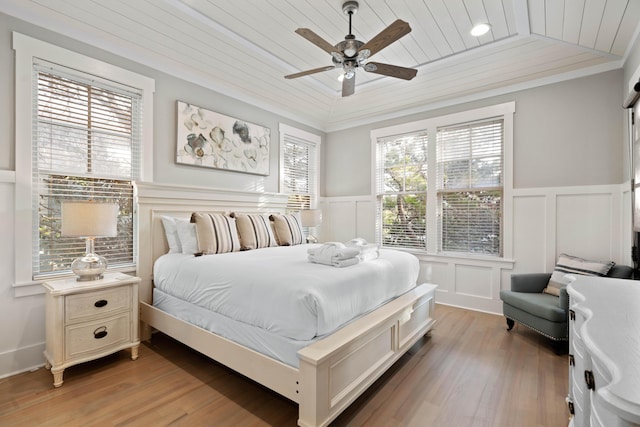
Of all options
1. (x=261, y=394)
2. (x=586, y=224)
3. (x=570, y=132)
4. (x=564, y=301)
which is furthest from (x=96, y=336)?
(x=570, y=132)

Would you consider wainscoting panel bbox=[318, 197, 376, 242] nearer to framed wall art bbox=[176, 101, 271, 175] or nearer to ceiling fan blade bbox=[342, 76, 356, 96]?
framed wall art bbox=[176, 101, 271, 175]

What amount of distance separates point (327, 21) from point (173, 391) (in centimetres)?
339

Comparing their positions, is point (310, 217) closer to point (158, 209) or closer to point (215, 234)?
point (215, 234)

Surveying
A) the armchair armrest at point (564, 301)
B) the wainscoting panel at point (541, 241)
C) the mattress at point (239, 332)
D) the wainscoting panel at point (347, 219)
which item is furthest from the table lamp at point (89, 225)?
the armchair armrest at point (564, 301)

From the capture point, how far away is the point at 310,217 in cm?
450

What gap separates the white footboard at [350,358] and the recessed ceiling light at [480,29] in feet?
8.78

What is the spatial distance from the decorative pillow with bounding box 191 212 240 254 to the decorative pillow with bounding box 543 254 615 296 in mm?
3307

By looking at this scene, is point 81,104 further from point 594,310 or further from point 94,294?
point 594,310

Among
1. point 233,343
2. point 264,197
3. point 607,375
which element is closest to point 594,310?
point 607,375

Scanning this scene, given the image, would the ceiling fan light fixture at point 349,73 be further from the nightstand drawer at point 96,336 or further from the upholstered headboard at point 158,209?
the nightstand drawer at point 96,336

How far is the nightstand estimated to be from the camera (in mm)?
2203

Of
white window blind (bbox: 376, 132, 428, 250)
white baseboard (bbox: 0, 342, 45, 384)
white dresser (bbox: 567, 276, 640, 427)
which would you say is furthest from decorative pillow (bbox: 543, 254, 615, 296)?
white baseboard (bbox: 0, 342, 45, 384)

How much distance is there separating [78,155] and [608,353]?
3.64 meters

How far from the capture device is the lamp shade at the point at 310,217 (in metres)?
4.50
